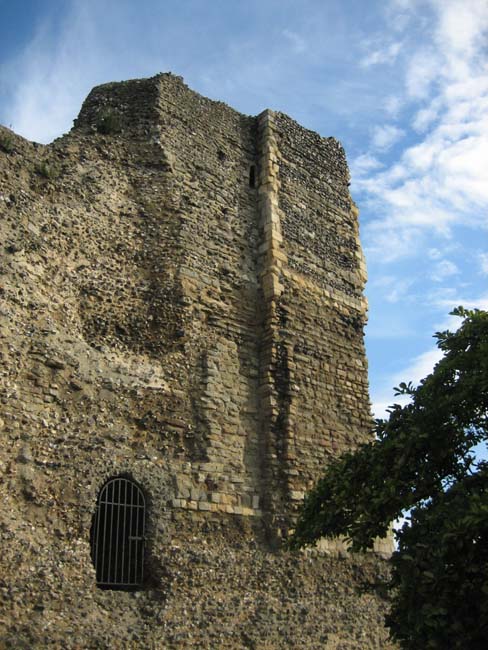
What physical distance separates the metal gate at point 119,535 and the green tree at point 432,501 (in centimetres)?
198

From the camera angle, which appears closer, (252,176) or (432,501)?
(432,501)

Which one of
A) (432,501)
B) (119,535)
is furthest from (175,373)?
(432,501)

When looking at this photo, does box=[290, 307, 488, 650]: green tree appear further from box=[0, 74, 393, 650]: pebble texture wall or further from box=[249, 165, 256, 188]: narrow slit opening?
box=[249, 165, 256, 188]: narrow slit opening

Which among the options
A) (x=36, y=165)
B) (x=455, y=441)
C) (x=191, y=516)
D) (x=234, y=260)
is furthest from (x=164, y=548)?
(x=36, y=165)

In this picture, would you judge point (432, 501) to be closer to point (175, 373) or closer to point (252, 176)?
point (175, 373)

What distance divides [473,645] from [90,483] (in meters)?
4.32

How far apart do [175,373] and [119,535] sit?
216cm

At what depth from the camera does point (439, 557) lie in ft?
18.4

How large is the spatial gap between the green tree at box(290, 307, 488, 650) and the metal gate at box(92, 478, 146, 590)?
198 centimetres

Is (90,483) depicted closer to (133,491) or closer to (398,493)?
(133,491)

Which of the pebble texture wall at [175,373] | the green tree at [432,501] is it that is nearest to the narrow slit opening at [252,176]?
the pebble texture wall at [175,373]

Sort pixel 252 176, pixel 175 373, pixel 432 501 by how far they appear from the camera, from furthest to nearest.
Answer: pixel 252 176 → pixel 175 373 → pixel 432 501

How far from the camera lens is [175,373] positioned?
30.6ft

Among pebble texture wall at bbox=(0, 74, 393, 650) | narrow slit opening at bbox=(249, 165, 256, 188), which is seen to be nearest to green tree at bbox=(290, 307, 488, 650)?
pebble texture wall at bbox=(0, 74, 393, 650)
